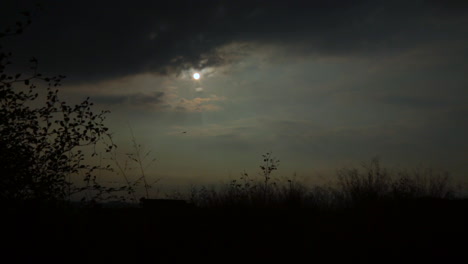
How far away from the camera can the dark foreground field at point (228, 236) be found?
21.3ft

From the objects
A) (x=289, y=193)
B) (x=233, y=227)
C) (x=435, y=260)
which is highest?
(x=289, y=193)

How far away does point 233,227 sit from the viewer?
8.27 m

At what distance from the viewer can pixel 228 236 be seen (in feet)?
25.6

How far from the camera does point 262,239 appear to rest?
7.68 meters

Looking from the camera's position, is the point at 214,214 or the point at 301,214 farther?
the point at 301,214

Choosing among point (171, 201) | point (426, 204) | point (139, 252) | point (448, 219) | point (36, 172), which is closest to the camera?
point (139, 252)

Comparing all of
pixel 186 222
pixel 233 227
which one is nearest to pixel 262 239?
pixel 233 227

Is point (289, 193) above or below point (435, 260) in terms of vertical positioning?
above

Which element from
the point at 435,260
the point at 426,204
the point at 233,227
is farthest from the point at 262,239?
the point at 426,204

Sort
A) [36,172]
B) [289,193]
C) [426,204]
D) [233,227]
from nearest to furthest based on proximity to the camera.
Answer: [36,172] → [233,227] → [426,204] → [289,193]

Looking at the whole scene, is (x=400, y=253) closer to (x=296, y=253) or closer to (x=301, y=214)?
(x=296, y=253)

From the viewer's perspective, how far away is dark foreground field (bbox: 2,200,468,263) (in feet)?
21.3

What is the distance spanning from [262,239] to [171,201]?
4310 millimetres

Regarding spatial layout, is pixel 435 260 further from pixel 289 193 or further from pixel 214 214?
pixel 289 193
